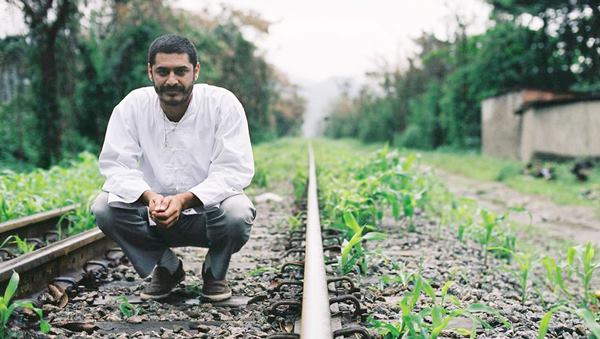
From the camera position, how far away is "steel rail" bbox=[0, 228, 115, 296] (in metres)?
2.97

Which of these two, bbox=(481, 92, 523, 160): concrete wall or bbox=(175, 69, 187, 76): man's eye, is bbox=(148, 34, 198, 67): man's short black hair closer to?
bbox=(175, 69, 187, 76): man's eye

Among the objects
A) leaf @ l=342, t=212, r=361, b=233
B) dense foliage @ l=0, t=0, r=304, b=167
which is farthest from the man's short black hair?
dense foliage @ l=0, t=0, r=304, b=167

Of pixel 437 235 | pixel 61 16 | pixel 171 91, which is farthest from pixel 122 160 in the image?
pixel 61 16

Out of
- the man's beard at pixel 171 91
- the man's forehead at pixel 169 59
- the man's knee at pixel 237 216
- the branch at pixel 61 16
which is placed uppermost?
the branch at pixel 61 16

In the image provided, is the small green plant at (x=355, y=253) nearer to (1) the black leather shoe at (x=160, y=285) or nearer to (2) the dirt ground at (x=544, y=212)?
(1) the black leather shoe at (x=160, y=285)

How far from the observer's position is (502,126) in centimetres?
2141

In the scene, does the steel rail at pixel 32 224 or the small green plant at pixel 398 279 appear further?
the steel rail at pixel 32 224

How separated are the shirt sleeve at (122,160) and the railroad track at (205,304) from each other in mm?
508

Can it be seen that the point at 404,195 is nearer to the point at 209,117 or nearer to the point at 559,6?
the point at 209,117

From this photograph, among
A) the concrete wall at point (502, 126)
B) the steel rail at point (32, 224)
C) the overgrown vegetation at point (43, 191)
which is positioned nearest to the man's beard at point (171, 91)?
the steel rail at point (32, 224)

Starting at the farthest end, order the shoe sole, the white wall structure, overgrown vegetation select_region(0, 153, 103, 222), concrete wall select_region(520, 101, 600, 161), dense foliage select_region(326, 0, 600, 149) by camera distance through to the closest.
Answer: dense foliage select_region(326, 0, 600, 149) < the white wall structure < concrete wall select_region(520, 101, 600, 161) < overgrown vegetation select_region(0, 153, 103, 222) < the shoe sole

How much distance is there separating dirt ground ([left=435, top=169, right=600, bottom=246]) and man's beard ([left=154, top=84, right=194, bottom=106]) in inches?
185

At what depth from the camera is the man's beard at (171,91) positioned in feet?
9.79

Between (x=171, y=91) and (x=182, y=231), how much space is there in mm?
702
